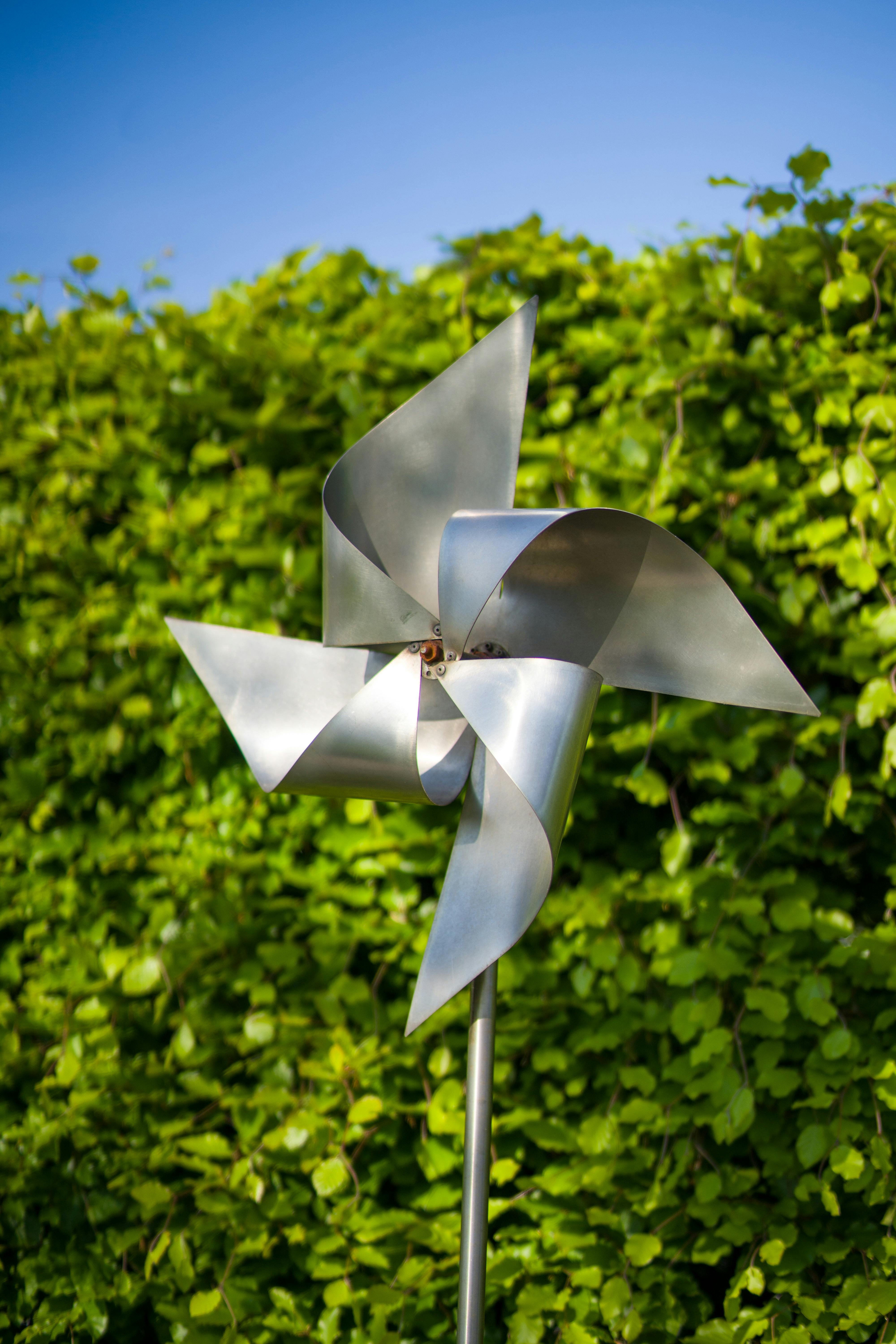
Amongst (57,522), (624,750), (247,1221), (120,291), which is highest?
(120,291)

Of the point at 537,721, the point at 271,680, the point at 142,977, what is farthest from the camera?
the point at 142,977

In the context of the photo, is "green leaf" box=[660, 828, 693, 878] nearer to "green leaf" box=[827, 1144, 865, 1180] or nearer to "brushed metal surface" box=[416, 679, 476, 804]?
"green leaf" box=[827, 1144, 865, 1180]

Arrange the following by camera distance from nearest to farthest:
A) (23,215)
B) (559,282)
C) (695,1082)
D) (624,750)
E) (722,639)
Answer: (722,639)
(695,1082)
(624,750)
(559,282)
(23,215)

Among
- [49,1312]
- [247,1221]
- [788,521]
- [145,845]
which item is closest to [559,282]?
[788,521]

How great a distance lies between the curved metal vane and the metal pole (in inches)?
4.0

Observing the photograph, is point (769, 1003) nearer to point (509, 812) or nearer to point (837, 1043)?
point (837, 1043)

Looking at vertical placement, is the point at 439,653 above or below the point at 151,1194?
above

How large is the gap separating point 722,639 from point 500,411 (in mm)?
376

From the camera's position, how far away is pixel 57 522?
6.33ft

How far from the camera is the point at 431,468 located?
110 centimetres

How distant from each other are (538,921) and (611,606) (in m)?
0.70

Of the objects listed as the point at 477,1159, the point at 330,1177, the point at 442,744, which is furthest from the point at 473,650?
the point at 330,1177

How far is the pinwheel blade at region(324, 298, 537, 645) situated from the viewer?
1097 mm

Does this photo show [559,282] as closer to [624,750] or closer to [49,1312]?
[624,750]
